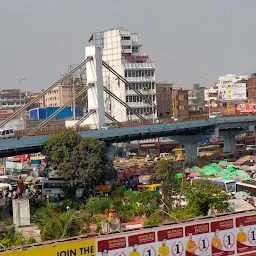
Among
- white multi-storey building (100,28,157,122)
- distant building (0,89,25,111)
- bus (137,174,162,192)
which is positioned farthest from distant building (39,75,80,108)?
bus (137,174,162,192)

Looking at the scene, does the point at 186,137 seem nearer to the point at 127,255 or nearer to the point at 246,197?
the point at 246,197

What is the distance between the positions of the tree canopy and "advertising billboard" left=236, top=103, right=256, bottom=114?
39266 millimetres

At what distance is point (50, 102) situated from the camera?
4003 inches

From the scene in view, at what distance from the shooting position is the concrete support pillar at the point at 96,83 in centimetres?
4572

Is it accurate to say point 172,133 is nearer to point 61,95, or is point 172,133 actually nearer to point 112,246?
point 112,246

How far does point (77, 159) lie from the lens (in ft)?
113

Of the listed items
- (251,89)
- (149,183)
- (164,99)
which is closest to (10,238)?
(149,183)

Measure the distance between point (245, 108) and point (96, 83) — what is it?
3235 cm

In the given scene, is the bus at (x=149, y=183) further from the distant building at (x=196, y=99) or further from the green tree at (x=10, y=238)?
the distant building at (x=196, y=99)

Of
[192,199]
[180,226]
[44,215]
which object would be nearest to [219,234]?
[180,226]

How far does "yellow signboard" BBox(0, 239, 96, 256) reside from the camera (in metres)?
13.6

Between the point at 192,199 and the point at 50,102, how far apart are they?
259 ft

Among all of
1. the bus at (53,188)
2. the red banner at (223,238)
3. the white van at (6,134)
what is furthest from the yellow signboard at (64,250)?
the white van at (6,134)

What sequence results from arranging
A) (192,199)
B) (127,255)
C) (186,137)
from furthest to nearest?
(186,137) < (192,199) < (127,255)
